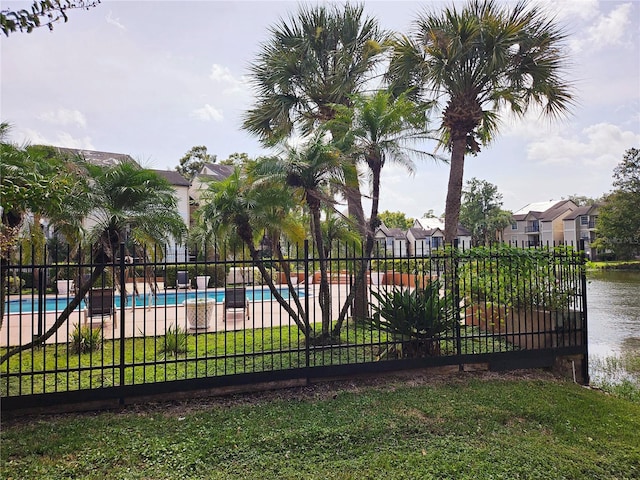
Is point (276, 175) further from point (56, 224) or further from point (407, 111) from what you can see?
point (56, 224)

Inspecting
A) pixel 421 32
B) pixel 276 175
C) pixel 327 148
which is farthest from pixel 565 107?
pixel 276 175

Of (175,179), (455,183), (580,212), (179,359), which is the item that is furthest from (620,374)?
(580,212)

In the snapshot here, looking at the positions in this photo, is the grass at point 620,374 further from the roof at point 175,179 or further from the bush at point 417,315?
the roof at point 175,179

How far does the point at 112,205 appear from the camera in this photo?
6.14 metres

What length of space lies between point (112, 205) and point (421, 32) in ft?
25.7

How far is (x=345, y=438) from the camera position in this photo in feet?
12.5

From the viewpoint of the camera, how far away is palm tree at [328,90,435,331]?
6.79m

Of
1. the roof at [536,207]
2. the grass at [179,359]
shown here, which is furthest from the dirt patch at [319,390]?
the roof at [536,207]

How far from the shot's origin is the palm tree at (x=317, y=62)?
362 inches

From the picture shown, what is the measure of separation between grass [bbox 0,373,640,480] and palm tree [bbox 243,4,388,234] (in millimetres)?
5084

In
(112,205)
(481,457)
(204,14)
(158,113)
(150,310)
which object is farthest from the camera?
(150,310)

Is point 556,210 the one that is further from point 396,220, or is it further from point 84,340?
point 84,340

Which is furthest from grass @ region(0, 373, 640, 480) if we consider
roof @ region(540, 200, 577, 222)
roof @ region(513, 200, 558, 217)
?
roof @ region(513, 200, 558, 217)

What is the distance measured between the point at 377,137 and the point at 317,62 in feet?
12.0
